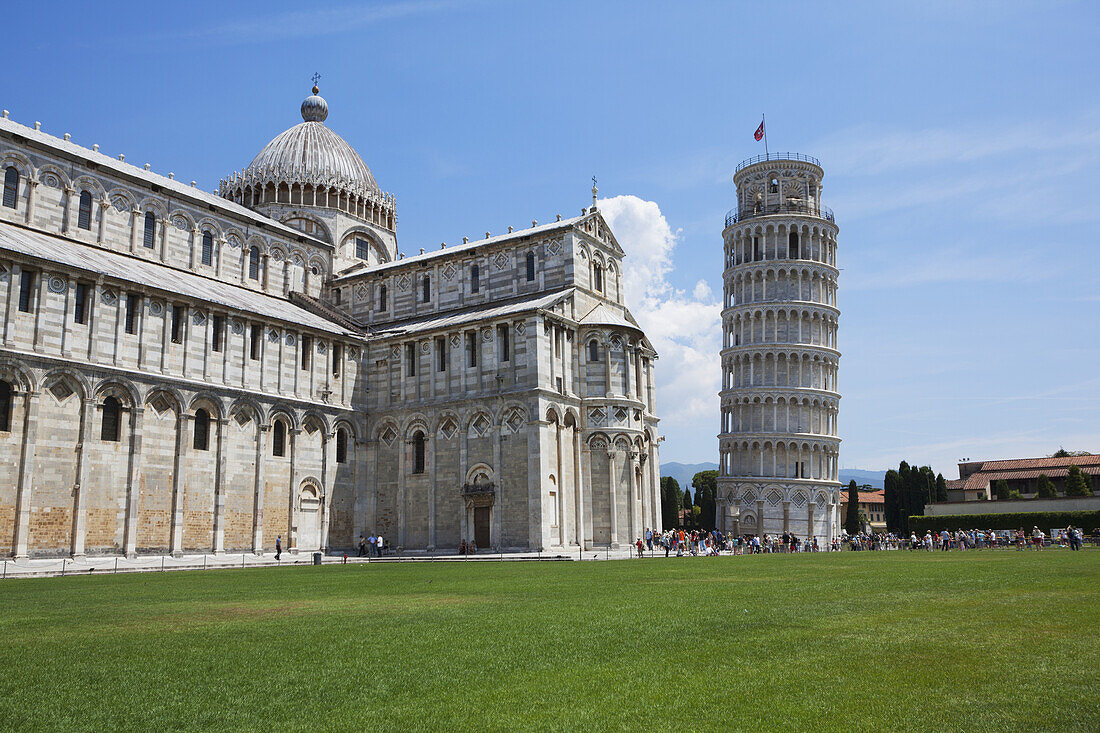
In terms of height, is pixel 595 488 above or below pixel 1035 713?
above

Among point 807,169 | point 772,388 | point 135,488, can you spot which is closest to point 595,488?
point 135,488

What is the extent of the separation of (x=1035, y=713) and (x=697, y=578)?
16590 millimetres

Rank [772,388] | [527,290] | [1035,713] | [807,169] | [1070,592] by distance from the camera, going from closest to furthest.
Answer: [1035,713] → [1070,592] → [527,290] → [772,388] → [807,169]

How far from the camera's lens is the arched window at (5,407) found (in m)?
35.8

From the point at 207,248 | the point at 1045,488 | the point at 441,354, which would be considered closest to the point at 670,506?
the point at 1045,488

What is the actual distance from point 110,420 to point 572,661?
35.2 m

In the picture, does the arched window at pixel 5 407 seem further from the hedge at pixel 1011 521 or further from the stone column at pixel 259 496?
the hedge at pixel 1011 521

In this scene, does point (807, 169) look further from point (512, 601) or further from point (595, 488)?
point (512, 601)

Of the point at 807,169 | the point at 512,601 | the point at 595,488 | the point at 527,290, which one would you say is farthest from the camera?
the point at 807,169

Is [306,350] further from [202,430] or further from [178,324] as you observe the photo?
[202,430]

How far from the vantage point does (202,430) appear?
1718 inches

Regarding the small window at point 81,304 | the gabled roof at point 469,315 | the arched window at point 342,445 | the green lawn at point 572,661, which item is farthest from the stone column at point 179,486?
the green lawn at point 572,661

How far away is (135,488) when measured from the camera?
39656mm

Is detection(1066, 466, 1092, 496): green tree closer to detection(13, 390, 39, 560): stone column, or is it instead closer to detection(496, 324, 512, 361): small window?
detection(496, 324, 512, 361): small window
